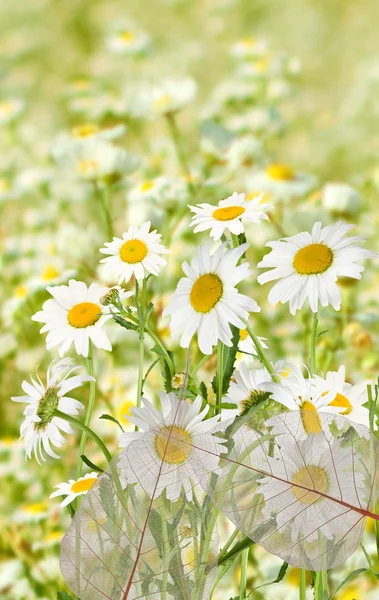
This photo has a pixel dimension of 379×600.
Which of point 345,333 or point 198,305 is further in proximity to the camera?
point 345,333

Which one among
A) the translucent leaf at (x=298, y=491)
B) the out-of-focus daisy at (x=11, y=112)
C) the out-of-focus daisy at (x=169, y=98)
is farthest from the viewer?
the out-of-focus daisy at (x=11, y=112)

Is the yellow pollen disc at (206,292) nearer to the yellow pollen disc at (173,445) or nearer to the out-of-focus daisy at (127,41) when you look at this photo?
the yellow pollen disc at (173,445)

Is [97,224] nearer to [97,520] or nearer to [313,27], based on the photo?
[313,27]

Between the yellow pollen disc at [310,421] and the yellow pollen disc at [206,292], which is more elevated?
the yellow pollen disc at [206,292]

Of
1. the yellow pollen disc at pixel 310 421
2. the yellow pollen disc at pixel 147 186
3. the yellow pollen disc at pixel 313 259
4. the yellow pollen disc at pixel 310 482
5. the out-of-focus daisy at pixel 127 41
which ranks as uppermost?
the out-of-focus daisy at pixel 127 41

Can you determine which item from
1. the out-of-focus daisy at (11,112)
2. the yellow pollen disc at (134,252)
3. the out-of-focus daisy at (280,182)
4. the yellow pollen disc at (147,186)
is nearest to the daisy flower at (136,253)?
the yellow pollen disc at (134,252)

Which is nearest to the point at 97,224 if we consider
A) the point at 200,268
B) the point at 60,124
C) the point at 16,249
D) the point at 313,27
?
the point at 16,249

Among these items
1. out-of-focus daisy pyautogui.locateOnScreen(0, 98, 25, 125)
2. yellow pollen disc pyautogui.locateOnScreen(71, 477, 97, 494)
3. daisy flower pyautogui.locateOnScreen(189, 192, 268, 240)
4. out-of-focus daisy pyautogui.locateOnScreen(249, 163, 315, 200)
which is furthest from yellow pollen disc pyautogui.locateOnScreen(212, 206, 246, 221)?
out-of-focus daisy pyautogui.locateOnScreen(0, 98, 25, 125)
